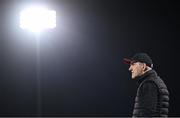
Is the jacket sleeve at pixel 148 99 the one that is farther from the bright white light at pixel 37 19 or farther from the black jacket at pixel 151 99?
the bright white light at pixel 37 19

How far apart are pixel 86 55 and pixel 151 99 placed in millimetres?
3369

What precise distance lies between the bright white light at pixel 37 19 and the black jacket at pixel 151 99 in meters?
2.80

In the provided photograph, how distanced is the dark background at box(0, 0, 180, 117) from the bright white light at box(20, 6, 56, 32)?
0.46m

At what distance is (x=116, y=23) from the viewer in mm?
6582

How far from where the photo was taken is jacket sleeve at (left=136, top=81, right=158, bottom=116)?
3283 mm

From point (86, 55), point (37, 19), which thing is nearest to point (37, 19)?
point (37, 19)

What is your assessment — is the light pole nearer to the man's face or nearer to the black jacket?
the man's face

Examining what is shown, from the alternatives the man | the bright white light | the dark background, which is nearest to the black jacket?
the man

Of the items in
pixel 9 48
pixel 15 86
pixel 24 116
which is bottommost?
pixel 24 116

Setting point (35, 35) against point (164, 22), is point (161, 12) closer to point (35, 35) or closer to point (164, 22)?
point (164, 22)

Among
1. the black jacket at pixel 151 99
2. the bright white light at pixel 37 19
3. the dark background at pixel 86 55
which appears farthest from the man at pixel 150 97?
the dark background at pixel 86 55

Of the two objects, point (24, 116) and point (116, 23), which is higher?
point (116, 23)

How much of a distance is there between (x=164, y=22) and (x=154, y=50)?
0.43 m

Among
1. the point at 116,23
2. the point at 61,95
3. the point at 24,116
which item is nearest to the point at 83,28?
the point at 116,23
